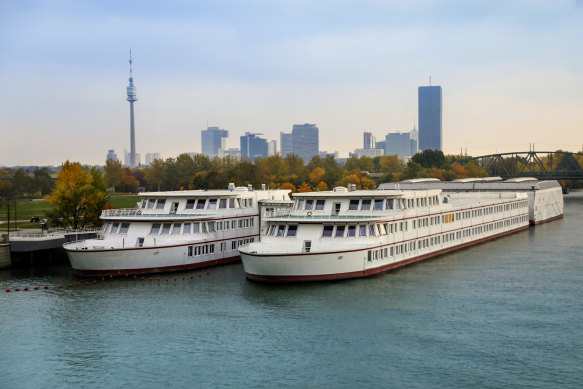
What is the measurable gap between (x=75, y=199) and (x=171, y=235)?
21251mm

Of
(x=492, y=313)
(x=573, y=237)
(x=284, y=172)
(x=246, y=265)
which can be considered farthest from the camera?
(x=284, y=172)

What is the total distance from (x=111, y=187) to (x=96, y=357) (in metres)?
155

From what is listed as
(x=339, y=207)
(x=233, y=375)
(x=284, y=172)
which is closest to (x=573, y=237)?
(x=339, y=207)

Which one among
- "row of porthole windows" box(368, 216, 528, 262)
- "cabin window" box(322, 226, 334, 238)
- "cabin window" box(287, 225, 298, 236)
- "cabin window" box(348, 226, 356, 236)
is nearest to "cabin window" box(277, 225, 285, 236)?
"cabin window" box(287, 225, 298, 236)

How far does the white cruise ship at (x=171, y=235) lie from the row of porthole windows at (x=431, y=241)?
603 inches

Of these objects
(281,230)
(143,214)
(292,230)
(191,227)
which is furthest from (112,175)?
(292,230)

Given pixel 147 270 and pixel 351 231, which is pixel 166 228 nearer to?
pixel 147 270

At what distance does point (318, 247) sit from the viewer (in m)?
48.8

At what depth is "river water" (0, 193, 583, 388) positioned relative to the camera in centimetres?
3080

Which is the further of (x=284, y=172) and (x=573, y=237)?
(x=284, y=172)

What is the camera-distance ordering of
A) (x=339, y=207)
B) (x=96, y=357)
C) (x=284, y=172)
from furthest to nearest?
(x=284, y=172), (x=339, y=207), (x=96, y=357)

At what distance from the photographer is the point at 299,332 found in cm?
3712

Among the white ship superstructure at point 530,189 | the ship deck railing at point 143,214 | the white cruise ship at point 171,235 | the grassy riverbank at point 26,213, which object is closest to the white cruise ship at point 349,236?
the white cruise ship at point 171,235

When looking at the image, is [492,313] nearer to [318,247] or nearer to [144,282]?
[318,247]
